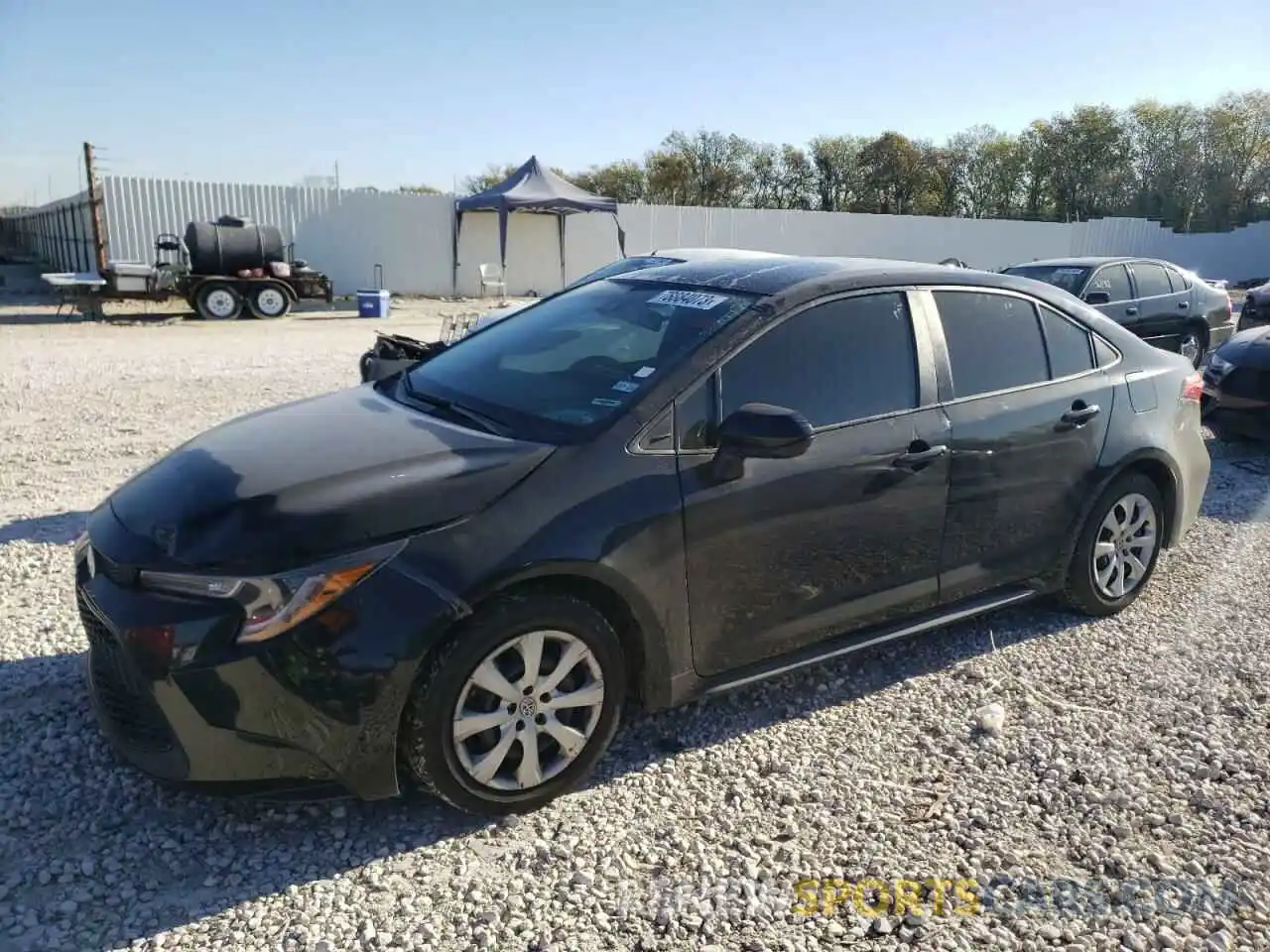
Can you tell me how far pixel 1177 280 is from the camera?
12.2 metres

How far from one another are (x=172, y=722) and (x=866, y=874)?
78.9 inches

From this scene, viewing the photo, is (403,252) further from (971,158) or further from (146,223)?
(971,158)

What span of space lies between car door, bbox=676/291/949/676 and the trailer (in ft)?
59.7

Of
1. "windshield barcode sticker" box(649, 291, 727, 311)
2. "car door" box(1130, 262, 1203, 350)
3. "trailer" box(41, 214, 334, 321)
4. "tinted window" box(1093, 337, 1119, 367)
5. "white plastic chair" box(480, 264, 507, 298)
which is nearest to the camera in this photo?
"windshield barcode sticker" box(649, 291, 727, 311)

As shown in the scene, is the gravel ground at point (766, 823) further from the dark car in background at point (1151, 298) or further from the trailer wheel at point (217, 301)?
the trailer wheel at point (217, 301)


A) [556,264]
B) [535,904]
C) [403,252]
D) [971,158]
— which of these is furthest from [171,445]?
[971,158]

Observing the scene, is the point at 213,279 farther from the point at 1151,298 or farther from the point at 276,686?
the point at 276,686

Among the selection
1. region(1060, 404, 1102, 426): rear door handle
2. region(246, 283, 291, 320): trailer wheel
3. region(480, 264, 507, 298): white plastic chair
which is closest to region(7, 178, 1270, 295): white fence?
region(480, 264, 507, 298): white plastic chair

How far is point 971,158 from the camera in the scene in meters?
43.5

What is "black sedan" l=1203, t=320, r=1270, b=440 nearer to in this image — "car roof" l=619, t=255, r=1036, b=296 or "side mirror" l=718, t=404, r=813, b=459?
"car roof" l=619, t=255, r=1036, b=296

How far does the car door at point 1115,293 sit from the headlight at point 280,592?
1059 cm

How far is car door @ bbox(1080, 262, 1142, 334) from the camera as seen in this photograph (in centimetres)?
1121

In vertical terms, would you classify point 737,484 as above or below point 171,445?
above

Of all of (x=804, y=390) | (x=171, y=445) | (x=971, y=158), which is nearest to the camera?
(x=804, y=390)
